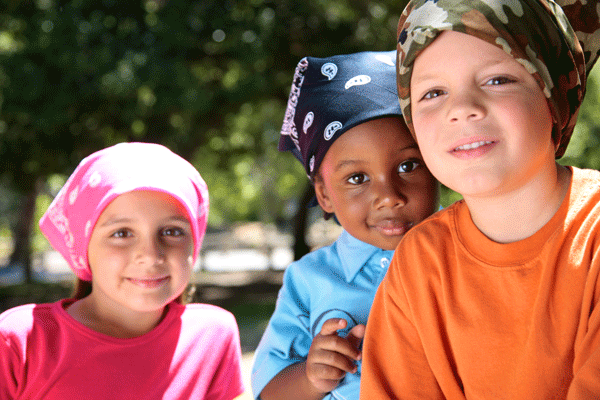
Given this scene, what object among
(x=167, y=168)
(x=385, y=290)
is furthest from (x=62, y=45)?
(x=385, y=290)

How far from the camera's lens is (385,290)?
1.55m

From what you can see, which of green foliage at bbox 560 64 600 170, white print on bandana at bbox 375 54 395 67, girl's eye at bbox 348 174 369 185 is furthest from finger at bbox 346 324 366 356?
green foliage at bbox 560 64 600 170

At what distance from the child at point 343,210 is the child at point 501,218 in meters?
0.35

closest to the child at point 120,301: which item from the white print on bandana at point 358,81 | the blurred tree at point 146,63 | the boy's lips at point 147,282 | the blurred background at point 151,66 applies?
the boy's lips at point 147,282

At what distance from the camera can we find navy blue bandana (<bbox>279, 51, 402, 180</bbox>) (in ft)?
6.18

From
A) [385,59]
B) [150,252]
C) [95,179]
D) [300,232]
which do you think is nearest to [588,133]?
[385,59]

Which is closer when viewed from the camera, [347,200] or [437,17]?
[437,17]

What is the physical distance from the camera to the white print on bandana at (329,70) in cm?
203

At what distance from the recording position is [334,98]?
6.41 ft

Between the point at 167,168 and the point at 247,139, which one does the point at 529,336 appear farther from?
the point at 247,139

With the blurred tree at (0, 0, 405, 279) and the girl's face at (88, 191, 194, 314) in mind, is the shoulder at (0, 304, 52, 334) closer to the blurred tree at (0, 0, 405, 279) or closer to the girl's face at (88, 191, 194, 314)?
the girl's face at (88, 191, 194, 314)

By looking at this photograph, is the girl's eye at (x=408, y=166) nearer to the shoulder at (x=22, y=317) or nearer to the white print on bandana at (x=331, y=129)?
the white print on bandana at (x=331, y=129)

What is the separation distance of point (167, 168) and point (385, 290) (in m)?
0.99

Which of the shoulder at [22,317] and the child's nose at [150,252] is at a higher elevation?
the child's nose at [150,252]
